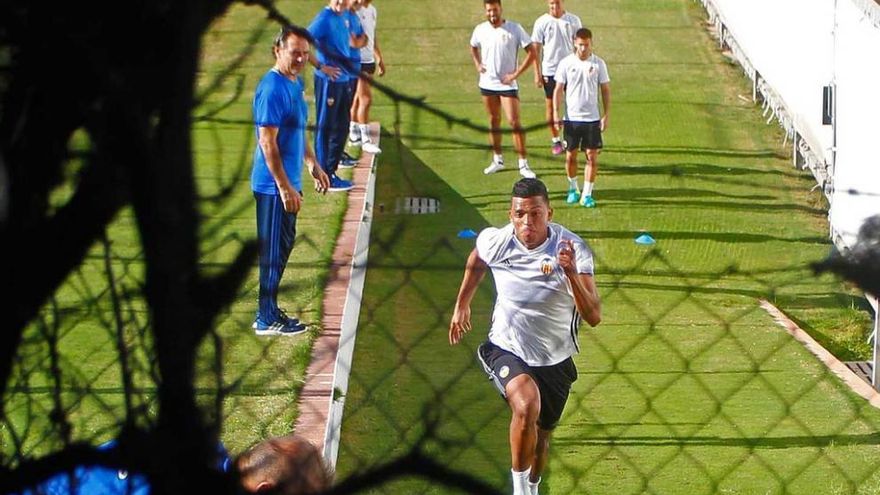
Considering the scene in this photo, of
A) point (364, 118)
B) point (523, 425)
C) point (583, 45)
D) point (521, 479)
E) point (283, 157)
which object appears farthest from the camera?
point (364, 118)

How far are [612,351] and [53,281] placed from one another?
4846mm

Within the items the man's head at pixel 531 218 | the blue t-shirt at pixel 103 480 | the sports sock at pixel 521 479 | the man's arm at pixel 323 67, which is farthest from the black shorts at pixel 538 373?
the blue t-shirt at pixel 103 480

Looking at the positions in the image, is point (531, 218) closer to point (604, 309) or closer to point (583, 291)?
point (583, 291)

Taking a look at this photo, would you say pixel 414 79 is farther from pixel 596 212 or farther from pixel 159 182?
pixel 159 182

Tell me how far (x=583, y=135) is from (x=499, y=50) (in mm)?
1210

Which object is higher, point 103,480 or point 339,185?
point 103,480

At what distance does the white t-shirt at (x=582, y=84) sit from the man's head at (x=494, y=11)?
3.11ft

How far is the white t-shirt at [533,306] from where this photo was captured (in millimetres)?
5066

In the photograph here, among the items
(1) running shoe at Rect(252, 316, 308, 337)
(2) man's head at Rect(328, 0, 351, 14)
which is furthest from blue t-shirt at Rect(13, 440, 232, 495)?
(2) man's head at Rect(328, 0, 351, 14)

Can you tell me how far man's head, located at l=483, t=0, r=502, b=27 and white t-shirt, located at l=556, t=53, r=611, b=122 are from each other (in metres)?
0.95

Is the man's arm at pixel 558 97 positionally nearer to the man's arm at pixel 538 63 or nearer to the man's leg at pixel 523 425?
the man's arm at pixel 538 63

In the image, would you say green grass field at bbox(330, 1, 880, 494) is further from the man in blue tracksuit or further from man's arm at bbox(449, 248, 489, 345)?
the man in blue tracksuit

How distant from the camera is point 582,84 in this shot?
10742mm

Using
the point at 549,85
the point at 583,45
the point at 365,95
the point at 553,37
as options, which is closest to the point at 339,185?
the point at 365,95
